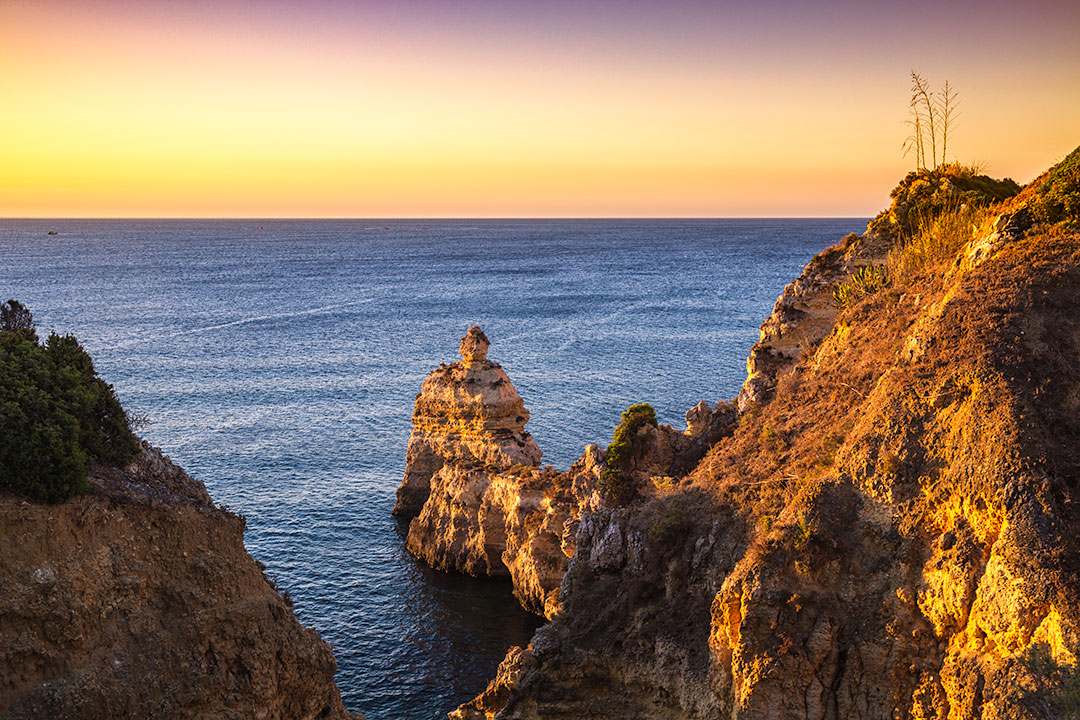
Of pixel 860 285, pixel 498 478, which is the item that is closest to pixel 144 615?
pixel 498 478

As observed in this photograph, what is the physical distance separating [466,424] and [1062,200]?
32.2m

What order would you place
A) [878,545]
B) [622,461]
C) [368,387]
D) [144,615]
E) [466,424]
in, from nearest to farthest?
1. [144,615]
2. [878,545]
3. [622,461]
4. [466,424]
5. [368,387]

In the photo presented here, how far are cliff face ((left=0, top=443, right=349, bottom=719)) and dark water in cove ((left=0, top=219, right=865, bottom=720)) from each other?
11819 mm

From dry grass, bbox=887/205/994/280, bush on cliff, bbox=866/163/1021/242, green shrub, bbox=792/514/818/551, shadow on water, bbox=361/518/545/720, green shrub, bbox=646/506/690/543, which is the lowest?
shadow on water, bbox=361/518/545/720

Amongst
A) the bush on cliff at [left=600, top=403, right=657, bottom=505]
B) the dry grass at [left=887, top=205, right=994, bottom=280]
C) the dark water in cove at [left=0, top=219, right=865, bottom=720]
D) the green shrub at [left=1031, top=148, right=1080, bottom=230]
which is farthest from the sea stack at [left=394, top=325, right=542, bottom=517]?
the green shrub at [left=1031, top=148, right=1080, bottom=230]

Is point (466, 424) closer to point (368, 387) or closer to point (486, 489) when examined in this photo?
point (486, 489)

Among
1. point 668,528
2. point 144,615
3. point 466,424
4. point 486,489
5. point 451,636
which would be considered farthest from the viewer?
point 466,424

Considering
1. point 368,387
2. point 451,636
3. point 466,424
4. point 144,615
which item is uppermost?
point 144,615

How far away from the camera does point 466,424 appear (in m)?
49.2

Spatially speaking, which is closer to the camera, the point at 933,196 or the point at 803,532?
the point at 803,532

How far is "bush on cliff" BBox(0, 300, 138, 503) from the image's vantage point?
1811 centimetres

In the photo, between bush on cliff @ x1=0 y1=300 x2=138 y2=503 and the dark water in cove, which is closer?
bush on cliff @ x1=0 y1=300 x2=138 y2=503

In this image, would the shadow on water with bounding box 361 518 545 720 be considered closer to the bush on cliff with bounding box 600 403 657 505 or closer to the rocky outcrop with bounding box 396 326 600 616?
the rocky outcrop with bounding box 396 326 600 616

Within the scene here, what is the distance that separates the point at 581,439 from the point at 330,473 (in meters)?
17.2
